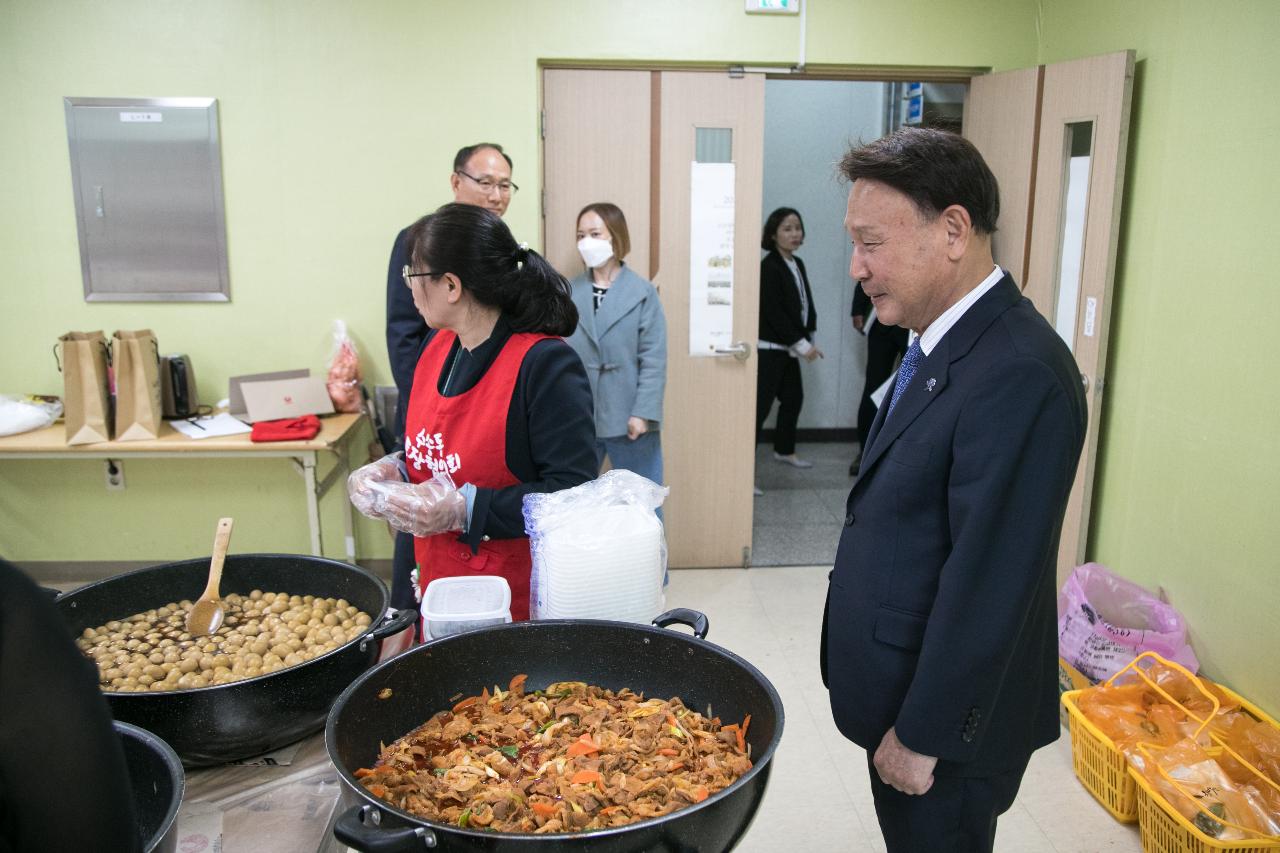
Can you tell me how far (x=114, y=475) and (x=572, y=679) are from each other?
10.8 ft

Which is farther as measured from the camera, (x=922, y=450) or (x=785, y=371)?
(x=785, y=371)

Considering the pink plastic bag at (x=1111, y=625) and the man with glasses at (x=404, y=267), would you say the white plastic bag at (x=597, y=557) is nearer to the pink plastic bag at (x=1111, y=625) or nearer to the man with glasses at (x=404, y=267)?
the man with glasses at (x=404, y=267)

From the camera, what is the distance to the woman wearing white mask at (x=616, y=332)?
11.6 ft

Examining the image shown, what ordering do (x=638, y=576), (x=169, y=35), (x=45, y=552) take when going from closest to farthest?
(x=638, y=576) → (x=169, y=35) → (x=45, y=552)

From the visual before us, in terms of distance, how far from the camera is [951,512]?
1211 mm

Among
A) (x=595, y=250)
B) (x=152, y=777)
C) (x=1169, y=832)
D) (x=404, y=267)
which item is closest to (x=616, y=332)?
(x=595, y=250)

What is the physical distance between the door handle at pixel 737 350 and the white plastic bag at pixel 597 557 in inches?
103

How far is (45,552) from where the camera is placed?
13.0 feet

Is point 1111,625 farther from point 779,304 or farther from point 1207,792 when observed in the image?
point 779,304

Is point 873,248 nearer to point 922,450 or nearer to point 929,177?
point 929,177

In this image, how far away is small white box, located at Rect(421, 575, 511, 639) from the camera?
134cm

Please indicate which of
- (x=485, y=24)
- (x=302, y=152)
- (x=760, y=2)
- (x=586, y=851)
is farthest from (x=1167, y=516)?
(x=302, y=152)

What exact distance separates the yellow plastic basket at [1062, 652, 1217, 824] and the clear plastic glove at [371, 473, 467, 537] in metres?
1.83

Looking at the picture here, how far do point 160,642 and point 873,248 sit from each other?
1207 millimetres
